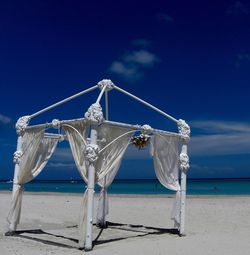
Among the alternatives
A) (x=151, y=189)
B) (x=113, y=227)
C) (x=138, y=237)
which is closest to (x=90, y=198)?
(x=138, y=237)

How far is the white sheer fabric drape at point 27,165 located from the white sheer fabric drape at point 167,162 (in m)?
2.44

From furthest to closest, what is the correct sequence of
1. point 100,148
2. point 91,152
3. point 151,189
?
point 151,189 < point 100,148 < point 91,152

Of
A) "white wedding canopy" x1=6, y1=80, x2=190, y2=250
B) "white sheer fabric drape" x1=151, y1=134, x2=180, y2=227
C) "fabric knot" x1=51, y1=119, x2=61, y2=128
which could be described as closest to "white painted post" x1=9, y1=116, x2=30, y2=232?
"white wedding canopy" x1=6, y1=80, x2=190, y2=250

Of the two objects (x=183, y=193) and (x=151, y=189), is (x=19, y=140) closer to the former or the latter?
(x=183, y=193)

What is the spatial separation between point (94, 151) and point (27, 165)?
2.27 meters

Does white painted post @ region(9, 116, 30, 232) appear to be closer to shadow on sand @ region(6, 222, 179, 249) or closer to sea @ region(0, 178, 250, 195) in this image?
shadow on sand @ region(6, 222, 179, 249)

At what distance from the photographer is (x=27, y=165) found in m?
8.43

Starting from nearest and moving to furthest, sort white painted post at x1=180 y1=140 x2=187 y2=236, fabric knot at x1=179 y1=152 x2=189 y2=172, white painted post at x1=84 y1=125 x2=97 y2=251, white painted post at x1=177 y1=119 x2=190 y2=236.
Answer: white painted post at x1=84 y1=125 x2=97 y2=251 < white painted post at x1=180 y1=140 x2=187 y2=236 < white painted post at x1=177 y1=119 x2=190 y2=236 < fabric knot at x1=179 y1=152 x2=189 y2=172

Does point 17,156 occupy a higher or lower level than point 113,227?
higher

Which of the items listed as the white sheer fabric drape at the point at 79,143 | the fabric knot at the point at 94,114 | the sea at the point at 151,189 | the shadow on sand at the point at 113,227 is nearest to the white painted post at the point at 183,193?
the shadow on sand at the point at 113,227

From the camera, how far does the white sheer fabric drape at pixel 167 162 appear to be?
8.57 meters

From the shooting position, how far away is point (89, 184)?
679cm

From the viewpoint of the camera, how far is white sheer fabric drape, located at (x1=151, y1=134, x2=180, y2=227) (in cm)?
857

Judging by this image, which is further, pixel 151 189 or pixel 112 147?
pixel 151 189
